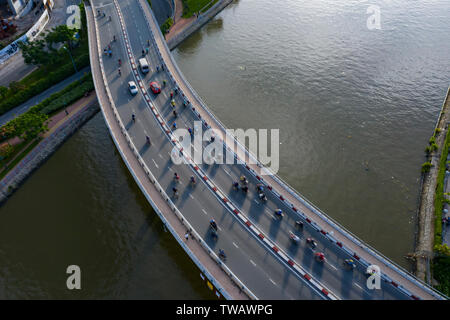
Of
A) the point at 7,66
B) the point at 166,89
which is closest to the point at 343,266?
the point at 166,89

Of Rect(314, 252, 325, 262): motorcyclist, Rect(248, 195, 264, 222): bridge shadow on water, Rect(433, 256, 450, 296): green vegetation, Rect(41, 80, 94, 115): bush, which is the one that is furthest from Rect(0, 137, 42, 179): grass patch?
Rect(433, 256, 450, 296): green vegetation

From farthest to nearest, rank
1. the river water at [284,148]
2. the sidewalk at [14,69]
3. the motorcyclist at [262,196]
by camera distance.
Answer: the sidewalk at [14,69] < the motorcyclist at [262,196] < the river water at [284,148]

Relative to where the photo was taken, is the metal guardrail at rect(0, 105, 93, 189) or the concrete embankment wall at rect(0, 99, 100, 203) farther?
the metal guardrail at rect(0, 105, 93, 189)

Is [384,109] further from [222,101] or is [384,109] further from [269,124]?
[222,101]

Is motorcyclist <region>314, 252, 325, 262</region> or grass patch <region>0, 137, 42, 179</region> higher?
grass patch <region>0, 137, 42, 179</region>

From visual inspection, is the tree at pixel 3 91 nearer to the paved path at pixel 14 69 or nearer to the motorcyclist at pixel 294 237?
the paved path at pixel 14 69

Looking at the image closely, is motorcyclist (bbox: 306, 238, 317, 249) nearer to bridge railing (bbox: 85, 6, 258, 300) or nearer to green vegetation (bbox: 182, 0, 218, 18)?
bridge railing (bbox: 85, 6, 258, 300)

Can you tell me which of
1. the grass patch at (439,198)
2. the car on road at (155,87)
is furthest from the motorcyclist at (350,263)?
the car on road at (155,87)
